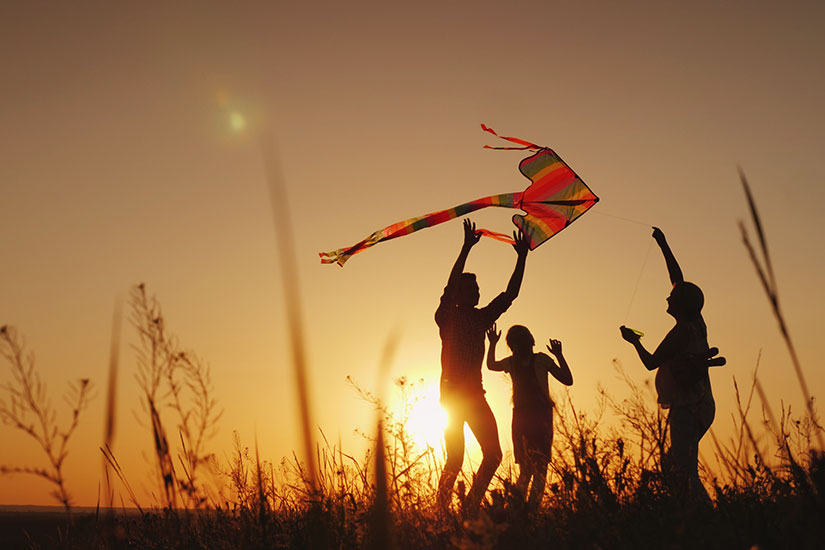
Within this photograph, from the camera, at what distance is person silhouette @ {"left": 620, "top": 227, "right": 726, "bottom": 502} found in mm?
4566

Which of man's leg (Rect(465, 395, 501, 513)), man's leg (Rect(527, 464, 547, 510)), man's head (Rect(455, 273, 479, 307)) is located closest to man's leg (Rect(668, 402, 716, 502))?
man's leg (Rect(527, 464, 547, 510))

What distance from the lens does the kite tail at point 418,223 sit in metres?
6.71

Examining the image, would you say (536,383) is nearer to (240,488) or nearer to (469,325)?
(469,325)

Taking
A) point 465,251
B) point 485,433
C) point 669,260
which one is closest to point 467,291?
point 465,251

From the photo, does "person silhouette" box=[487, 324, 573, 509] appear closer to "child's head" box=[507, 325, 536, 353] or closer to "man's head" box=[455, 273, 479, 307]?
"child's head" box=[507, 325, 536, 353]

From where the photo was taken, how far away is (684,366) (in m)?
4.69

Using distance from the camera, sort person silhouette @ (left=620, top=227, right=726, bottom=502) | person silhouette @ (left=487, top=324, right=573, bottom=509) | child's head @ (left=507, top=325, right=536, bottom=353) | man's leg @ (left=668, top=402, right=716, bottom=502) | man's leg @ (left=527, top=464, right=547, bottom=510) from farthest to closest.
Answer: child's head @ (left=507, top=325, right=536, bottom=353) < person silhouette @ (left=487, top=324, right=573, bottom=509) < person silhouette @ (left=620, top=227, right=726, bottom=502) < man's leg @ (left=668, top=402, right=716, bottom=502) < man's leg @ (left=527, top=464, right=547, bottom=510)

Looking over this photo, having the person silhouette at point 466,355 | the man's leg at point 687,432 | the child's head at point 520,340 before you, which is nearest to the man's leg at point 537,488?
the person silhouette at point 466,355

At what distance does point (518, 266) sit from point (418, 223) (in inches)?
62.4

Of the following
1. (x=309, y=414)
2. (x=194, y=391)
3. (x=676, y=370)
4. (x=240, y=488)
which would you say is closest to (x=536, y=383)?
(x=676, y=370)

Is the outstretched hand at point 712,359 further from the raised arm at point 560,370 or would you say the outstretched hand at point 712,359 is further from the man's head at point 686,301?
the raised arm at point 560,370

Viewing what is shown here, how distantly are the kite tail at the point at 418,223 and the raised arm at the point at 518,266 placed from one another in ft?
3.10

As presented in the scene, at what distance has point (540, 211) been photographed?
6879 millimetres

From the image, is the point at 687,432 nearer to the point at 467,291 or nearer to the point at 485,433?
the point at 485,433
